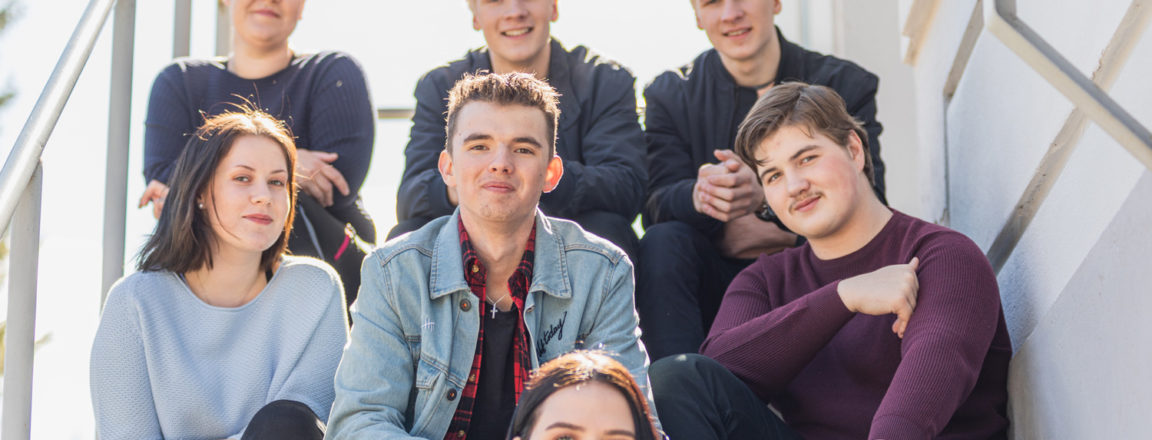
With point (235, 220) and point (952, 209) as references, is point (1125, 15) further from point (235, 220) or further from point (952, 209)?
point (235, 220)

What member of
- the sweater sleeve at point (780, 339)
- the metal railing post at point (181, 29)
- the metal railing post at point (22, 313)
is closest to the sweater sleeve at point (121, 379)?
the metal railing post at point (22, 313)

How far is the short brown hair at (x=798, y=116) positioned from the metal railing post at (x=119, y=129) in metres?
1.43

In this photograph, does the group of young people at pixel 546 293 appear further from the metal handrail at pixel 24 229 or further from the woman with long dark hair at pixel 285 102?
the metal handrail at pixel 24 229

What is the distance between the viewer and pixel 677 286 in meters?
2.44

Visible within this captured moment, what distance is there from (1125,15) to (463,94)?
113cm

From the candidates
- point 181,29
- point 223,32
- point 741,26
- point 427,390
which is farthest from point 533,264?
point 223,32

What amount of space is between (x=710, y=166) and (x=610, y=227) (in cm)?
26

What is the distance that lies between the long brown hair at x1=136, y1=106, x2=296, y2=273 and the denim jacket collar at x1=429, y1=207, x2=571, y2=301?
534mm

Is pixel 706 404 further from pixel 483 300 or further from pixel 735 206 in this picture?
pixel 735 206

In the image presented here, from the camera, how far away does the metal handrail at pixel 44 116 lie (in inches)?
69.5

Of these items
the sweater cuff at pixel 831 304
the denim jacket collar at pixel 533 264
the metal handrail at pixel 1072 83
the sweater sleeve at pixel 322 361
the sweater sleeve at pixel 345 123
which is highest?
the metal handrail at pixel 1072 83

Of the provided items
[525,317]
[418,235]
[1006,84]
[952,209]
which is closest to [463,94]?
[418,235]

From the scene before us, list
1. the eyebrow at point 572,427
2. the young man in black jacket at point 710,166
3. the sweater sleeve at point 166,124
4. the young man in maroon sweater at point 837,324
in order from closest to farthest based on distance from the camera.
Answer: the eyebrow at point 572,427
the young man in maroon sweater at point 837,324
the young man in black jacket at point 710,166
the sweater sleeve at point 166,124

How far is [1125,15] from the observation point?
1.51 meters
